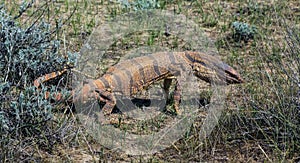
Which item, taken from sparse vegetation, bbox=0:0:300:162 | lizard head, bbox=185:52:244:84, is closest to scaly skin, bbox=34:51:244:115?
lizard head, bbox=185:52:244:84

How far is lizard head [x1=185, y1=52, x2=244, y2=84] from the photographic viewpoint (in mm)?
5973

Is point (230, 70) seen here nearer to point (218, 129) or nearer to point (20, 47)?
point (218, 129)

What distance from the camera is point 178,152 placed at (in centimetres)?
500

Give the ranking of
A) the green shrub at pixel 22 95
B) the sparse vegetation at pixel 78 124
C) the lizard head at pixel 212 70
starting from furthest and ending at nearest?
the lizard head at pixel 212 70, the sparse vegetation at pixel 78 124, the green shrub at pixel 22 95

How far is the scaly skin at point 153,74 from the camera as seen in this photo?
5723mm

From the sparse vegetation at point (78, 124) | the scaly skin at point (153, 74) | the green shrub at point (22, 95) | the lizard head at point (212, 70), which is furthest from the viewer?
the lizard head at point (212, 70)

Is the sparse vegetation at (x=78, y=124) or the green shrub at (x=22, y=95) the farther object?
the sparse vegetation at (x=78, y=124)

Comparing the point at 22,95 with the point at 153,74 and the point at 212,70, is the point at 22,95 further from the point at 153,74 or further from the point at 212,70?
the point at 212,70

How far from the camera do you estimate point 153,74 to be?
5.98 meters

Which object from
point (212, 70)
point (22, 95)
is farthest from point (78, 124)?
point (212, 70)

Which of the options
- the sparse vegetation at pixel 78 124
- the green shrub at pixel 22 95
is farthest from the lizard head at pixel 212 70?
the green shrub at pixel 22 95

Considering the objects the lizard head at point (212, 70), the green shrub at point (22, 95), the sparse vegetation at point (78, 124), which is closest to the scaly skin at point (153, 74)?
the lizard head at point (212, 70)

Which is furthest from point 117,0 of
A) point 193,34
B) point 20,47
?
point 20,47

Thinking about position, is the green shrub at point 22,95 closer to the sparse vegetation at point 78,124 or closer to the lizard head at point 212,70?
the sparse vegetation at point 78,124
